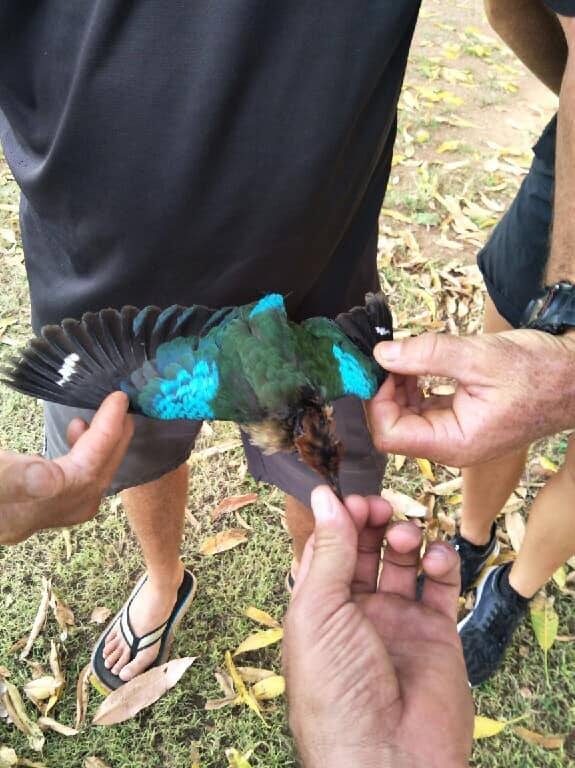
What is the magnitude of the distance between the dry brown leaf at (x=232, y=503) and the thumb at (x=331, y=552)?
7.59 ft

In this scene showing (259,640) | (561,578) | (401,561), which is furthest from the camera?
(561,578)

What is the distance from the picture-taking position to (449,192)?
6.89m

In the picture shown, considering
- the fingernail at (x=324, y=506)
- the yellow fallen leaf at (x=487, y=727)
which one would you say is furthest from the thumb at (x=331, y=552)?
the yellow fallen leaf at (x=487, y=727)

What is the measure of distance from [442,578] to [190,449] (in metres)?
1.41

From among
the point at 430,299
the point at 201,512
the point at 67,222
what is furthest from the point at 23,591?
the point at 430,299

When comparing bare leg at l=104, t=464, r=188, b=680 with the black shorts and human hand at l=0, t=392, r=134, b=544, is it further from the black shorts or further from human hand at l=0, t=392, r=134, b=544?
the black shorts

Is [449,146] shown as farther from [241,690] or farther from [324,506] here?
[324,506]

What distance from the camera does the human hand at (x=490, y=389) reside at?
214cm

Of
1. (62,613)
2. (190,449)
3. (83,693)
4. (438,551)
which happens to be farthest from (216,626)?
(438,551)

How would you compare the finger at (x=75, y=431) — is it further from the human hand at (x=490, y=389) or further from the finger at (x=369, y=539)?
the human hand at (x=490, y=389)

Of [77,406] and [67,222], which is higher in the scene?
[67,222]

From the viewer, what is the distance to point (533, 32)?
9.86 feet

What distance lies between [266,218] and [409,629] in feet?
5.18

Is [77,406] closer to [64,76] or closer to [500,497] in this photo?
[64,76]
